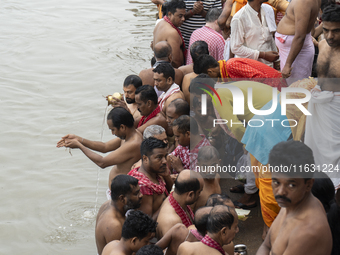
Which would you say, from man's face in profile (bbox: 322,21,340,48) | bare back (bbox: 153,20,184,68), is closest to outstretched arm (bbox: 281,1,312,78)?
man's face in profile (bbox: 322,21,340,48)

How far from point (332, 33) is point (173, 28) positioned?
3.37 metres

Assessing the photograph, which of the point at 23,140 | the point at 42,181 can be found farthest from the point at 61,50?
the point at 42,181

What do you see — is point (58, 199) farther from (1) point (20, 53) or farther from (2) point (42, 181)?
(1) point (20, 53)

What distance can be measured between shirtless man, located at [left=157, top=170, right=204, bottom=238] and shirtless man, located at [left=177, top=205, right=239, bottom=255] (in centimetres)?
63

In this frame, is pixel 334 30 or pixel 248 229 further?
pixel 248 229

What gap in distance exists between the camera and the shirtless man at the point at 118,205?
3686 mm

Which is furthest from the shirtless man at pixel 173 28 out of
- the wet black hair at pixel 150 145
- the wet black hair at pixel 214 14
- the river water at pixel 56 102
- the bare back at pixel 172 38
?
the wet black hair at pixel 150 145

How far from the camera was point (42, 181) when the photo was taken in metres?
7.32

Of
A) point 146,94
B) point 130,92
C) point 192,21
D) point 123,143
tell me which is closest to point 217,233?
point 123,143

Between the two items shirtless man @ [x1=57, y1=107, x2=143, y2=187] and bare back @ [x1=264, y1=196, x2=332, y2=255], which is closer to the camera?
bare back @ [x1=264, y1=196, x2=332, y2=255]

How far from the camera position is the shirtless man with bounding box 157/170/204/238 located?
12.0 ft

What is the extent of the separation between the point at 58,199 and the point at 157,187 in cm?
324

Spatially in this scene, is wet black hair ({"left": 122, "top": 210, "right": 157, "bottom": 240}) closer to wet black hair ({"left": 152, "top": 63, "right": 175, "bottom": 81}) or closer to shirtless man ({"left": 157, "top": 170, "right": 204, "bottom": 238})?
shirtless man ({"left": 157, "top": 170, "right": 204, "bottom": 238})

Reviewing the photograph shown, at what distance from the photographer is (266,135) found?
13.2 ft
